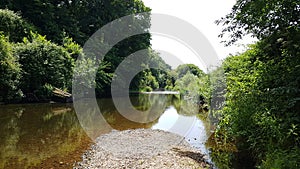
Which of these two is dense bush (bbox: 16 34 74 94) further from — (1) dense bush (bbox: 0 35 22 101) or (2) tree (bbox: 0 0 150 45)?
(2) tree (bbox: 0 0 150 45)

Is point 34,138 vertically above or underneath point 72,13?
underneath

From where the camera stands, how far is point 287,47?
5.01m

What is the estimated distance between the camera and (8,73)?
16.6 m

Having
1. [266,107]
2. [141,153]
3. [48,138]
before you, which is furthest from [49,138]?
[266,107]

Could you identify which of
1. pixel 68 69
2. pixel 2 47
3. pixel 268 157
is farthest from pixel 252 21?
pixel 68 69

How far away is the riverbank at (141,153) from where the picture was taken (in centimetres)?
627

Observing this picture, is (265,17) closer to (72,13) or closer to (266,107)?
(266,107)

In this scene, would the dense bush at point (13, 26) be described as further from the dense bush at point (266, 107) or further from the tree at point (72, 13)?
the dense bush at point (266, 107)

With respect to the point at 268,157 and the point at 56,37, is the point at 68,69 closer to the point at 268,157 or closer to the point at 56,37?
the point at 56,37

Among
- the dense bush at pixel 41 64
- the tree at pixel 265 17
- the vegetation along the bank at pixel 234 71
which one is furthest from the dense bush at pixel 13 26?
the tree at pixel 265 17

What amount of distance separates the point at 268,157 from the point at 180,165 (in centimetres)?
241

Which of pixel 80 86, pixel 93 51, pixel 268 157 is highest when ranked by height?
pixel 93 51

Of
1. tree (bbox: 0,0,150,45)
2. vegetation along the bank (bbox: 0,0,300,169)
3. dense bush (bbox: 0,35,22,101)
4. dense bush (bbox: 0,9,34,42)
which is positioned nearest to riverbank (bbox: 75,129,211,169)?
vegetation along the bank (bbox: 0,0,300,169)

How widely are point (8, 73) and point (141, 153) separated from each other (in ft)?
43.8
